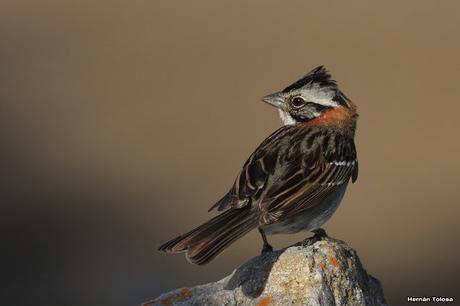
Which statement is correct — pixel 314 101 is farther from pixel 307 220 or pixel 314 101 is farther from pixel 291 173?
pixel 307 220

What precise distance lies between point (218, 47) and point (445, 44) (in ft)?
16.5

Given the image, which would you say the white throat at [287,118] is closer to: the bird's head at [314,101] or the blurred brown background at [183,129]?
the bird's head at [314,101]

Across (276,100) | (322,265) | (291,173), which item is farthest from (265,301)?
(276,100)

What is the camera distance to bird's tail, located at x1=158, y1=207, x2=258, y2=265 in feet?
22.6

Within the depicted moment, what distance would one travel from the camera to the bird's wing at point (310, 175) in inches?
296

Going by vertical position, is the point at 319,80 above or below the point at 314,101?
above

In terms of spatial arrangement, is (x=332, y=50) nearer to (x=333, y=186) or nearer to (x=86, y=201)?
(x=86, y=201)

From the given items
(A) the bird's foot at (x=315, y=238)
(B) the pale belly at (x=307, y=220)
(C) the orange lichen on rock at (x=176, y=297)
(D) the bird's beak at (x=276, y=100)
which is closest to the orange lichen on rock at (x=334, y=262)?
(A) the bird's foot at (x=315, y=238)

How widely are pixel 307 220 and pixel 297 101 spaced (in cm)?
136

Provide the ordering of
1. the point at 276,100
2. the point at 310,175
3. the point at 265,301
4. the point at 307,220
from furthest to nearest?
the point at 276,100
the point at 310,175
the point at 307,220
the point at 265,301

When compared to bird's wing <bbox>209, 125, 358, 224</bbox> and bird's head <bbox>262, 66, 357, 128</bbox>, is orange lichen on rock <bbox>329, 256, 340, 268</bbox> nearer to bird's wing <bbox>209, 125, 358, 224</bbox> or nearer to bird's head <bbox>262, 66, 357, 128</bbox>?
bird's wing <bbox>209, 125, 358, 224</bbox>

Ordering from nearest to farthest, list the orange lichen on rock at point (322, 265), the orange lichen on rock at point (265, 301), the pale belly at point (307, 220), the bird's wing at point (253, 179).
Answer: the orange lichen on rock at point (265, 301) → the orange lichen on rock at point (322, 265) → the bird's wing at point (253, 179) → the pale belly at point (307, 220)

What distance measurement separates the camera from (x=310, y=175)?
8.00m

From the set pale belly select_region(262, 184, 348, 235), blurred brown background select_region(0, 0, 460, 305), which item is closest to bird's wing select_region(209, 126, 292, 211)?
pale belly select_region(262, 184, 348, 235)
